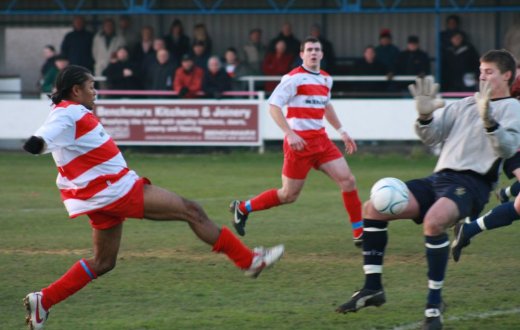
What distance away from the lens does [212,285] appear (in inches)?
344

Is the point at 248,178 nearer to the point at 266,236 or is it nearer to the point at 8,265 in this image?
the point at 266,236

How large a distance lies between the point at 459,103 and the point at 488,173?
0.52 metres

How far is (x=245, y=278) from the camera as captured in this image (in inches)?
354

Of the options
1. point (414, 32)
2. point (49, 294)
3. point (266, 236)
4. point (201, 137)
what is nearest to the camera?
point (49, 294)

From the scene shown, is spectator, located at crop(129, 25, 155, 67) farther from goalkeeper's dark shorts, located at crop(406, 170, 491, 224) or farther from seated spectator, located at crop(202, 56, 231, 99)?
goalkeeper's dark shorts, located at crop(406, 170, 491, 224)

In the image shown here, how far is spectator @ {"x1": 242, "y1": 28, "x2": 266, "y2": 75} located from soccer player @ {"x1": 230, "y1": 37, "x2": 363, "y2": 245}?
10910mm

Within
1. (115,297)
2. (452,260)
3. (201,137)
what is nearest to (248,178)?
(201,137)

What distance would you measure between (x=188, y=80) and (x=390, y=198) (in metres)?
13.2

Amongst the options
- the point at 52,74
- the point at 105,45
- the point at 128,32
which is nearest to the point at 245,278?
the point at 52,74

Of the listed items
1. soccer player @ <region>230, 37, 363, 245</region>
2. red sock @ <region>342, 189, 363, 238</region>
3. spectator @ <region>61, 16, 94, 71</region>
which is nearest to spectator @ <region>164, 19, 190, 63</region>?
spectator @ <region>61, 16, 94, 71</region>

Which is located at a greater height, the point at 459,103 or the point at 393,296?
the point at 459,103

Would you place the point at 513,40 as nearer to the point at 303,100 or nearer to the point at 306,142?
the point at 303,100

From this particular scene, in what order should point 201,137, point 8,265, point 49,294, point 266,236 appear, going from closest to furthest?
point 49,294, point 8,265, point 266,236, point 201,137

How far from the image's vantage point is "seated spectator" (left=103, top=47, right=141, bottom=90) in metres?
21.1
